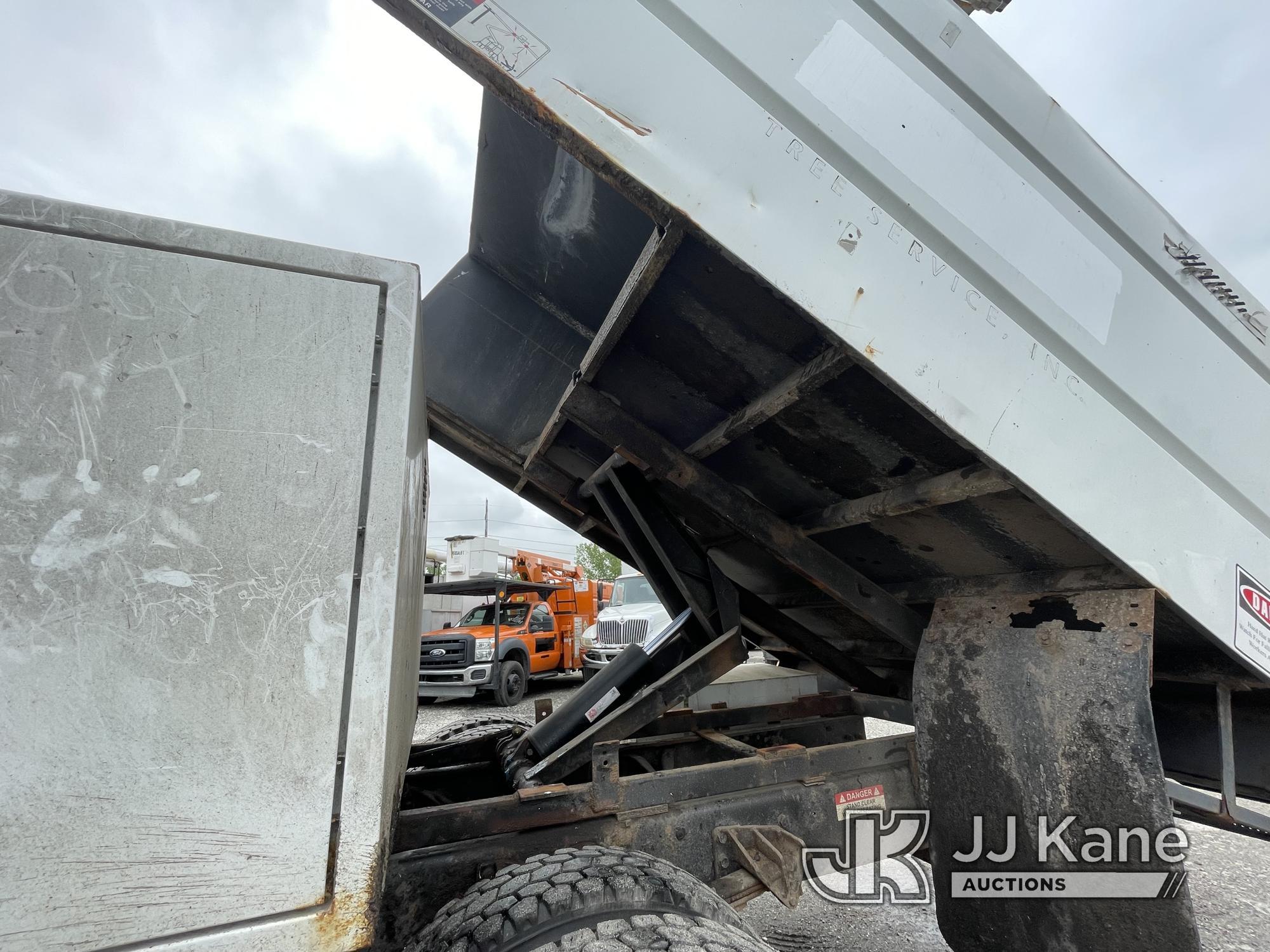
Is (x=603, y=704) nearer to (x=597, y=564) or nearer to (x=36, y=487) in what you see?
(x=36, y=487)

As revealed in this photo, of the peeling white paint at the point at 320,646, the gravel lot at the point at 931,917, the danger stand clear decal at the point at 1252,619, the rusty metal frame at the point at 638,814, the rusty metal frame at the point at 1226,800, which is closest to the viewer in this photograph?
the peeling white paint at the point at 320,646

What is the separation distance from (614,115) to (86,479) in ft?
3.93

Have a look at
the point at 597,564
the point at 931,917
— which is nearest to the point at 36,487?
the point at 931,917

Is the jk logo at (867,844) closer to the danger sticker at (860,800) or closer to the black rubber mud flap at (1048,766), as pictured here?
the danger sticker at (860,800)

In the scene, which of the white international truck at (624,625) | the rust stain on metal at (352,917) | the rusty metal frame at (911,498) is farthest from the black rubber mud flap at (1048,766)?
the white international truck at (624,625)

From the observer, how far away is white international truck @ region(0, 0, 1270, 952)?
43.4 inches


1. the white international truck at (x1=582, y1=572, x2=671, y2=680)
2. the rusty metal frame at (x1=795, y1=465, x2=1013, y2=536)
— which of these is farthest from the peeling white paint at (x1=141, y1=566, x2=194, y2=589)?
the white international truck at (x1=582, y1=572, x2=671, y2=680)

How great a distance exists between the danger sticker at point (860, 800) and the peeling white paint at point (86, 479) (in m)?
2.50

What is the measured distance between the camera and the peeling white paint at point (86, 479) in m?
1.10

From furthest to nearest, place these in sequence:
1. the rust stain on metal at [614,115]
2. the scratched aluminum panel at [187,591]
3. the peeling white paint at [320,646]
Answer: the rust stain on metal at [614,115] → the peeling white paint at [320,646] → the scratched aluminum panel at [187,591]

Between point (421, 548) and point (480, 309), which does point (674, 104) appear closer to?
point (421, 548)

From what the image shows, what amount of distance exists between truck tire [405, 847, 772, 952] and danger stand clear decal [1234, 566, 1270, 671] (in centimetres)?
153

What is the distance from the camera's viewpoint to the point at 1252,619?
173 centimetres

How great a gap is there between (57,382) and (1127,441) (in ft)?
7.61
